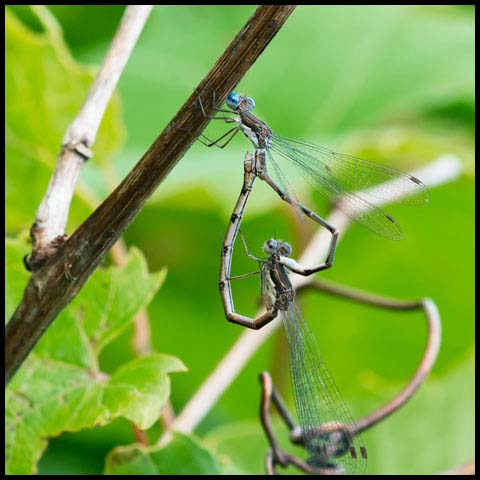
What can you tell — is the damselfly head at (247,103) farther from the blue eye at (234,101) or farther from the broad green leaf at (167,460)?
the broad green leaf at (167,460)

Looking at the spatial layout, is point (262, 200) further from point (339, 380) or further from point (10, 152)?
point (339, 380)

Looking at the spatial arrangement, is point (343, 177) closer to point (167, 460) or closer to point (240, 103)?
point (240, 103)

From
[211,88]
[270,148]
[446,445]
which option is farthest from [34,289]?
[446,445]

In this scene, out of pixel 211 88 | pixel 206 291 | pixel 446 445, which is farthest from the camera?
pixel 206 291

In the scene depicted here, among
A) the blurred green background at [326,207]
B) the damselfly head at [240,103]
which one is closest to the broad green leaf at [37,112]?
the blurred green background at [326,207]

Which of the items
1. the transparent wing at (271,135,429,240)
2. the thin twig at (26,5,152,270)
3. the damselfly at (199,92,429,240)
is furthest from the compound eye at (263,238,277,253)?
the thin twig at (26,5,152,270)

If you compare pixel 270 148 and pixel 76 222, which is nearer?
pixel 270 148

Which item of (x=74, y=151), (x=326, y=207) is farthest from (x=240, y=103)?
(x=326, y=207)
